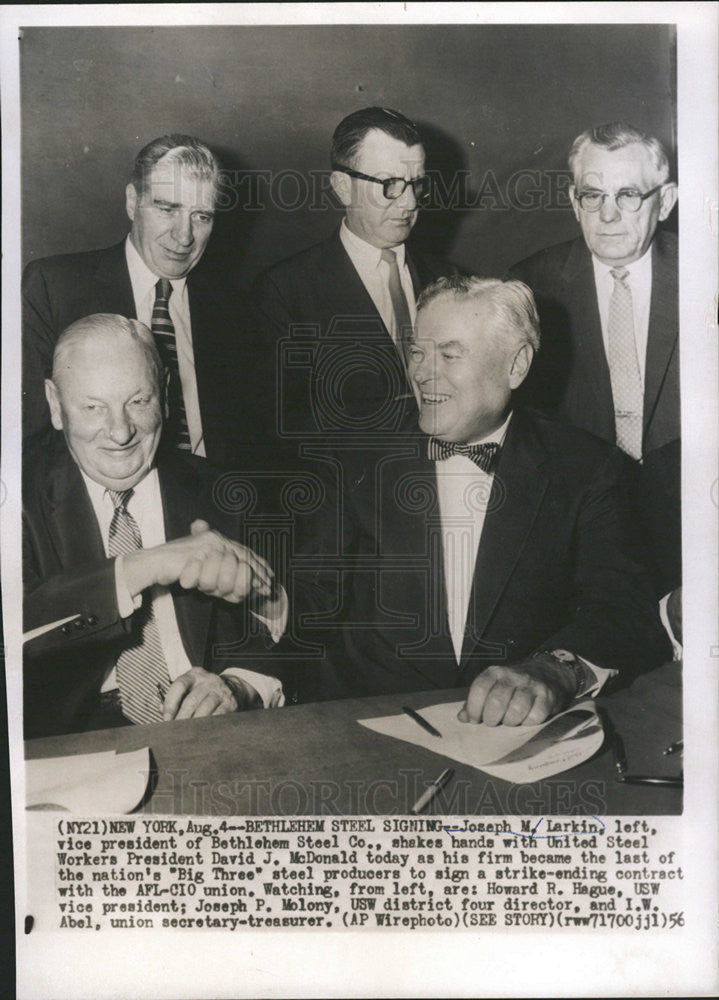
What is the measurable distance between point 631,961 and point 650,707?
1.62 ft

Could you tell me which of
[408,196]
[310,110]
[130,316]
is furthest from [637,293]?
[130,316]

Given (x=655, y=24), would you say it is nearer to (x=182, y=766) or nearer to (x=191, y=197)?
(x=191, y=197)

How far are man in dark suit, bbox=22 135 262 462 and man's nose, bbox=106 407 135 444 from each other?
0.28ft

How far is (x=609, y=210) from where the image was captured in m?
1.68

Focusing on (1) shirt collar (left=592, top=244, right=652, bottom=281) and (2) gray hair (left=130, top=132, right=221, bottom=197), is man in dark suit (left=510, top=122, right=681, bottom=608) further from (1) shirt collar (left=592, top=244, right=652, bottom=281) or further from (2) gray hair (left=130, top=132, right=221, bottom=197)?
(2) gray hair (left=130, top=132, right=221, bottom=197)

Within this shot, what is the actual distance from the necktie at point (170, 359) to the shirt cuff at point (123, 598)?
28 cm

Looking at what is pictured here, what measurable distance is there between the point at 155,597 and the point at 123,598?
0.06m

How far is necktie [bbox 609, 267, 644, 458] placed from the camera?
5.49 ft

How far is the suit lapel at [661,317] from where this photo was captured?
168 cm

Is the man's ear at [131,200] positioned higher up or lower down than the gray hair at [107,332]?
higher up

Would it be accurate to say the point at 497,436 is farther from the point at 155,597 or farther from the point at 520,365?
the point at 155,597

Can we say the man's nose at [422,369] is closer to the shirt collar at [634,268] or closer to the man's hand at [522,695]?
the shirt collar at [634,268]

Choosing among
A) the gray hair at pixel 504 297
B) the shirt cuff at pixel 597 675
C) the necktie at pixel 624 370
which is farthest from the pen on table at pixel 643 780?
the gray hair at pixel 504 297

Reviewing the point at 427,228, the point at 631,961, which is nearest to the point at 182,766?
the point at 631,961
